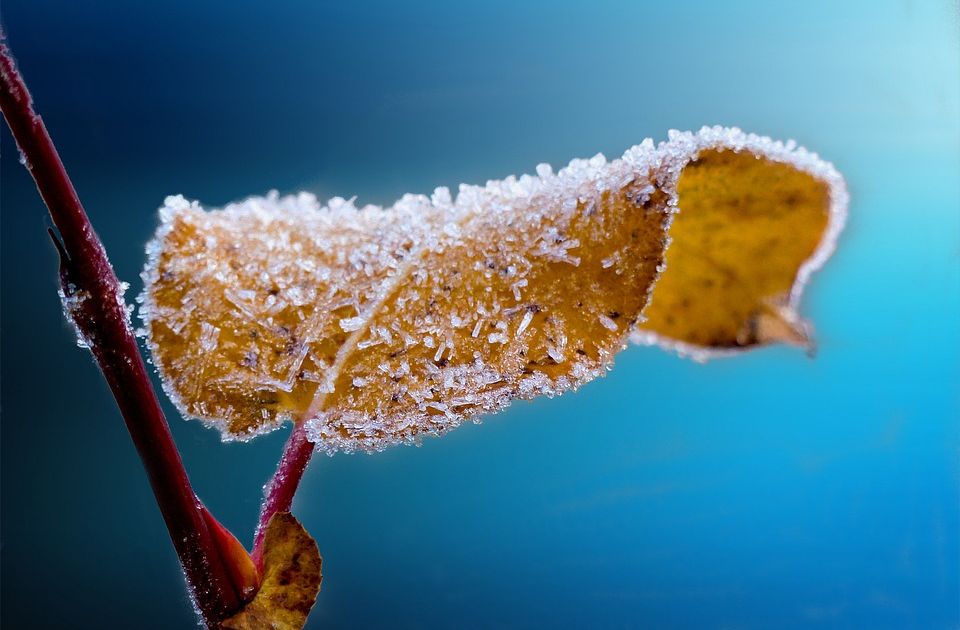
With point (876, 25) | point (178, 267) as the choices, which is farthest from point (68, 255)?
point (876, 25)

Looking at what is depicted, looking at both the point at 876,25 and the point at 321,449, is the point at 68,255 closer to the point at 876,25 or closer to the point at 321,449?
the point at 321,449

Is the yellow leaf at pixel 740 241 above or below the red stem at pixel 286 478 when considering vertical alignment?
above

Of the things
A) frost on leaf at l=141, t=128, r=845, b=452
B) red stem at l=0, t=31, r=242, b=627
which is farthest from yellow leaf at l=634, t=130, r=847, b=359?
red stem at l=0, t=31, r=242, b=627

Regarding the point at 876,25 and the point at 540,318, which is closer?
the point at 540,318

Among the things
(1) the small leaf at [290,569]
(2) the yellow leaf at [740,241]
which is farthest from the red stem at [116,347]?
(2) the yellow leaf at [740,241]

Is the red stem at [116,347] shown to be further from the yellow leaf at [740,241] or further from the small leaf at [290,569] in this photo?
the yellow leaf at [740,241]

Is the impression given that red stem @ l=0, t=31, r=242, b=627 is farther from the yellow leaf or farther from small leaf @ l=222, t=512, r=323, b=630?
the yellow leaf
